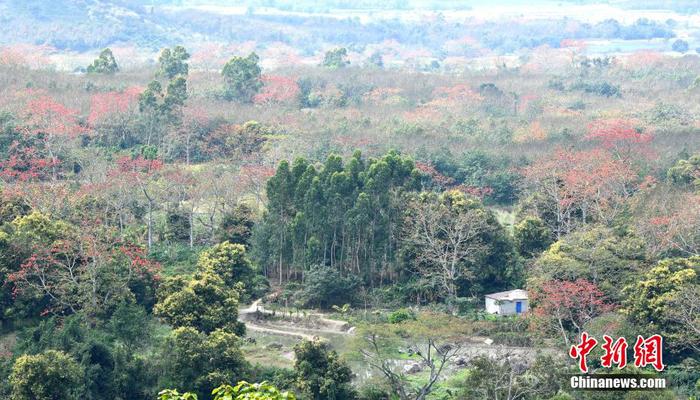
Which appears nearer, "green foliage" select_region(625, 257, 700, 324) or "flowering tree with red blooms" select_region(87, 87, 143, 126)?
"green foliage" select_region(625, 257, 700, 324)

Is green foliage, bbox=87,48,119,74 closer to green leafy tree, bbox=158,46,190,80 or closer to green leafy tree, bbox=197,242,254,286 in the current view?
green leafy tree, bbox=158,46,190,80

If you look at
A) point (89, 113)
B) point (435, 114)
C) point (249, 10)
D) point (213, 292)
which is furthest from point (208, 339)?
point (249, 10)

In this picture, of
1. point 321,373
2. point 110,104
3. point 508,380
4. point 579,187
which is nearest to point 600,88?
point 110,104

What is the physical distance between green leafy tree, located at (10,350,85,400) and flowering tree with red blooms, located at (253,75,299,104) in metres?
33.1

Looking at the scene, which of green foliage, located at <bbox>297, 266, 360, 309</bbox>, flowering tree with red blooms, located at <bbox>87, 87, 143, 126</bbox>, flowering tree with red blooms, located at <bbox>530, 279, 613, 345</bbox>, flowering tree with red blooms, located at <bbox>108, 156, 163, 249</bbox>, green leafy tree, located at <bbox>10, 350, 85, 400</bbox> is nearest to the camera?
green leafy tree, located at <bbox>10, 350, 85, 400</bbox>

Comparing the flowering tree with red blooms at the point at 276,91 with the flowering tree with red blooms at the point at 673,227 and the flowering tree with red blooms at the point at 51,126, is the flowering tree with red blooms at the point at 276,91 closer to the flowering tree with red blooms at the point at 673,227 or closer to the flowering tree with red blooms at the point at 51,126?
the flowering tree with red blooms at the point at 51,126

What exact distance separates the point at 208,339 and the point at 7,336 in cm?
595

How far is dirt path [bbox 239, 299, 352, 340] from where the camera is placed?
3219 centimetres

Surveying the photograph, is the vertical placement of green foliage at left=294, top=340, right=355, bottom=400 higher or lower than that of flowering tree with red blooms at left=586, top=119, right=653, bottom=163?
lower

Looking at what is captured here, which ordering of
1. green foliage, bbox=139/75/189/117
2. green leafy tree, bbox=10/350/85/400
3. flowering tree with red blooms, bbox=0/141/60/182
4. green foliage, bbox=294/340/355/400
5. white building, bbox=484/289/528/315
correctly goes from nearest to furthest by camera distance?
1. green leafy tree, bbox=10/350/85/400
2. green foliage, bbox=294/340/355/400
3. white building, bbox=484/289/528/315
4. flowering tree with red blooms, bbox=0/141/60/182
5. green foliage, bbox=139/75/189/117

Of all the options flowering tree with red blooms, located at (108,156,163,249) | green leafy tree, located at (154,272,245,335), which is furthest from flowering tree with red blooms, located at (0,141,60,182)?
green leafy tree, located at (154,272,245,335)

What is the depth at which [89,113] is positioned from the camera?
160ft

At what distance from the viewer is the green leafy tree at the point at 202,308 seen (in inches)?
1171

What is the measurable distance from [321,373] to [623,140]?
23.8 metres
